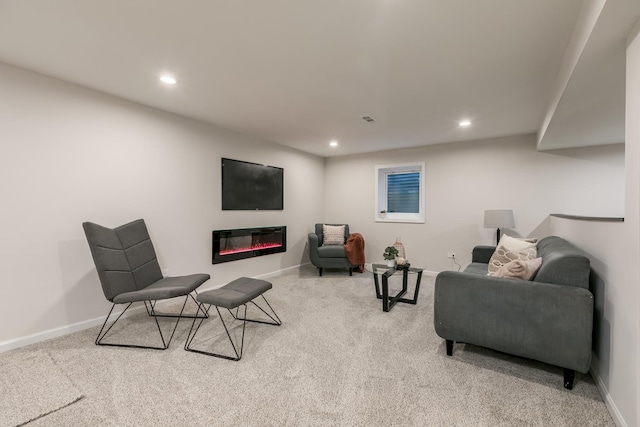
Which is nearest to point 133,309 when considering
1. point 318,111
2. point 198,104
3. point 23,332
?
point 23,332

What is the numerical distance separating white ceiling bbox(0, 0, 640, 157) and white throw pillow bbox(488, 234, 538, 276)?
4.12 feet

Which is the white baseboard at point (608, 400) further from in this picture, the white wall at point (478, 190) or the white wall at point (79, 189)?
the white wall at point (79, 189)

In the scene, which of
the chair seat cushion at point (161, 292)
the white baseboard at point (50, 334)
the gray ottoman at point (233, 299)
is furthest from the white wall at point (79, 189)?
the gray ottoman at point (233, 299)

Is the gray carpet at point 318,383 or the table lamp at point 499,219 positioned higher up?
the table lamp at point 499,219

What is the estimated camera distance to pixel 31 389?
1749 millimetres

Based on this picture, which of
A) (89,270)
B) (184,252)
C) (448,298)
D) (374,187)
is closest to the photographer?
(448,298)

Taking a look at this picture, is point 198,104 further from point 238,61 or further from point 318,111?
point 318,111

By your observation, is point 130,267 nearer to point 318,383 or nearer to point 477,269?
point 318,383

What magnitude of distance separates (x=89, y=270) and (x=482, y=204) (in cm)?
513

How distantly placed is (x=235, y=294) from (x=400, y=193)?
3.87 m

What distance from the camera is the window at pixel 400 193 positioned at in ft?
16.6

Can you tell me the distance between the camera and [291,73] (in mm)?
2334

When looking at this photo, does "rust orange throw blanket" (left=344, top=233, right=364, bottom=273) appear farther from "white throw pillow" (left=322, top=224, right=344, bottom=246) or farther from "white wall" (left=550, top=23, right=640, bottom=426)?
"white wall" (left=550, top=23, right=640, bottom=426)

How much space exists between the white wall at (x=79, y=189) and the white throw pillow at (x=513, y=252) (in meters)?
3.35
